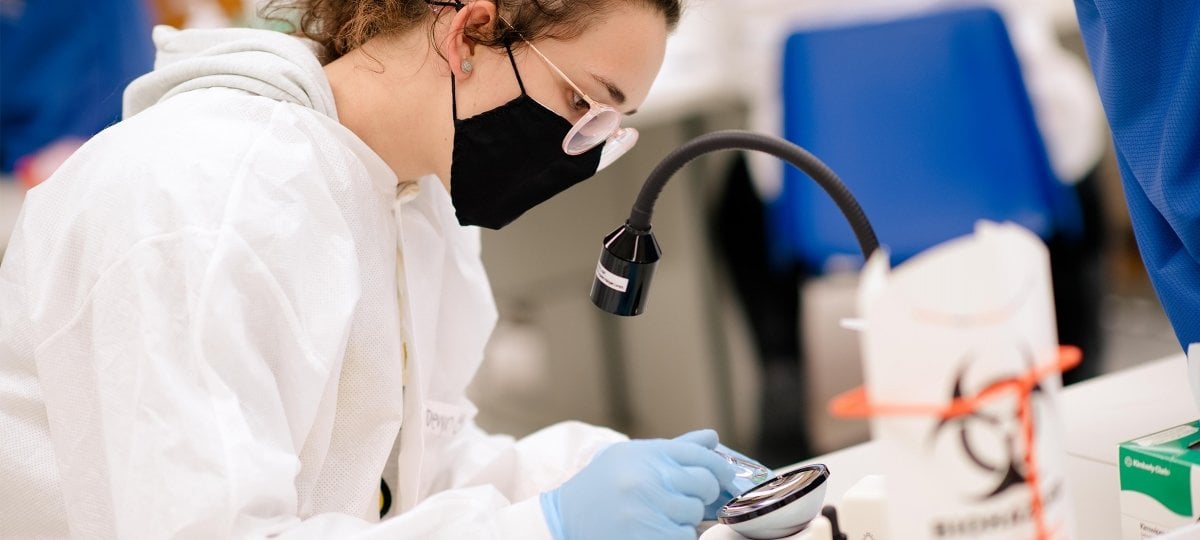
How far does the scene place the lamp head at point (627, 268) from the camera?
3.44 feet

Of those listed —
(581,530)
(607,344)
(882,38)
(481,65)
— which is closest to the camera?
(581,530)

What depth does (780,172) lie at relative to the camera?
8.18ft

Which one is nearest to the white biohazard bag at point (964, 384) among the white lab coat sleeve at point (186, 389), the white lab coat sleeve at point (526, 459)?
the white lab coat sleeve at point (186, 389)

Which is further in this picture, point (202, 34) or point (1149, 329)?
point (1149, 329)

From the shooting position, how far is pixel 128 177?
942 millimetres

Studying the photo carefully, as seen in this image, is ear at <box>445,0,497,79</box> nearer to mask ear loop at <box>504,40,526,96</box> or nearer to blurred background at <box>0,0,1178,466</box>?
mask ear loop at <box>504,40,526,96</box>

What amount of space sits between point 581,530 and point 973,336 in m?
0.40

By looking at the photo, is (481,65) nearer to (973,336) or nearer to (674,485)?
(674,485)

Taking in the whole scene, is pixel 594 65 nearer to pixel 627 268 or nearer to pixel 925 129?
pixel 627 268

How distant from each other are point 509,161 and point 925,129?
1.44m

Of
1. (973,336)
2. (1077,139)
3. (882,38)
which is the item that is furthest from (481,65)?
(1077,139)

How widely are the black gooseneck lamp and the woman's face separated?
181 mm

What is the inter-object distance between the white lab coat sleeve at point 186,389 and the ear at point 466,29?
0.30 m

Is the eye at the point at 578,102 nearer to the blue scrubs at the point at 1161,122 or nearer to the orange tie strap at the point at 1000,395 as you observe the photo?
the blue scrubs at the point at 1161,122
